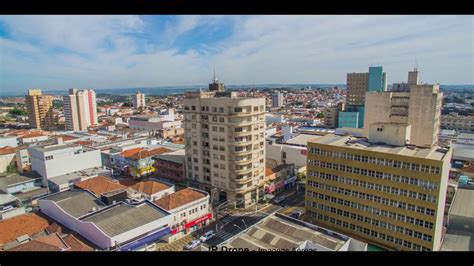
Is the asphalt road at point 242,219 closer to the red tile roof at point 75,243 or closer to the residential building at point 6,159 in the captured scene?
the red tile roof at point 75,243

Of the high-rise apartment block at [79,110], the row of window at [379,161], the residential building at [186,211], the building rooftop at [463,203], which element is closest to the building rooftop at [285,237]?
the row of window at [379,161]

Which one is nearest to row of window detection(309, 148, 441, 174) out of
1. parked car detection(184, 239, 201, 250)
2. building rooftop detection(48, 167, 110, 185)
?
parked car detection(184, 239, 201, 250)

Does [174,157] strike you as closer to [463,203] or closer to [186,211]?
[186,211]

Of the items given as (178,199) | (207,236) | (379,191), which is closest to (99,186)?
(178,199)
